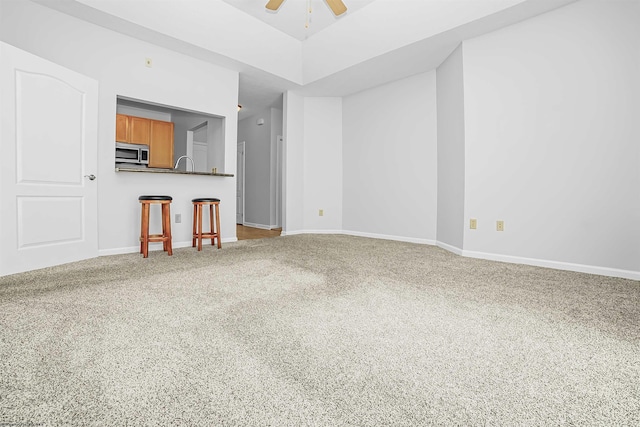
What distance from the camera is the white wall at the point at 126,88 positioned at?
2840 millimetres

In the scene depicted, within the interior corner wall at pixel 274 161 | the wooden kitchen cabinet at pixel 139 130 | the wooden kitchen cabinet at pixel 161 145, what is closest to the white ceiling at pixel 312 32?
the interior corner wall at pixel 274 161

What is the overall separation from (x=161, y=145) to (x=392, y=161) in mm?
4368

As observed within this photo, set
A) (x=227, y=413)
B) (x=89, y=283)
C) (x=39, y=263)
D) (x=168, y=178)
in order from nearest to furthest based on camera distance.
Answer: (x=227, y=413), (x=89, y=283), (x=39, y=263), (x=168, y=178)

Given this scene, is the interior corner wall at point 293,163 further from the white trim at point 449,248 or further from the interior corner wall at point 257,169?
the white trim at point 449,248

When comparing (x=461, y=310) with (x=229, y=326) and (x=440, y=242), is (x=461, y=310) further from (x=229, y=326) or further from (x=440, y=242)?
(x=440, y=242)

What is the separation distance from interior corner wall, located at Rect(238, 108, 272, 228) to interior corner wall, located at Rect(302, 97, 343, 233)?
1.32 m

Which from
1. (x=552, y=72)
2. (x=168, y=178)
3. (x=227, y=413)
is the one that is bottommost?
(x=227, y=413)

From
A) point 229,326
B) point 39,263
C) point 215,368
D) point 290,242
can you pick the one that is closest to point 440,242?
point 290,242

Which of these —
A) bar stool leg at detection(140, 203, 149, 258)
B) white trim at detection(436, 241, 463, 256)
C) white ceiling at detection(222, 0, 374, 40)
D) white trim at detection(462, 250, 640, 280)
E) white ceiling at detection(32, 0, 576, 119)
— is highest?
white ceiling at detection(222, 0, 374, 40)

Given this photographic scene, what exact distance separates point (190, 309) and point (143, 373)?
606 mm

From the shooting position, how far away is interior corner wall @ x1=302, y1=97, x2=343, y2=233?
5301 millimetres

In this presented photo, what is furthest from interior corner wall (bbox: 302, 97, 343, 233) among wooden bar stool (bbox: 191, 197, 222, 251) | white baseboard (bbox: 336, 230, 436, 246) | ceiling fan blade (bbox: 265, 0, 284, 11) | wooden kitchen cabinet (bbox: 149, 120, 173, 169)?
wooden kitchen cabinet (bbox: 149, 120, 173, 169)

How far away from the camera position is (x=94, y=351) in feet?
3.73

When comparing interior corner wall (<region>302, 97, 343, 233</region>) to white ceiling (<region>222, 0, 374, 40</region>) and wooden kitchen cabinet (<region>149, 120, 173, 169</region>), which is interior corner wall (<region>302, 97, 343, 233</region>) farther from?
wooden kitchen cabinet (<region>149, 120, 173, 169</region>)
